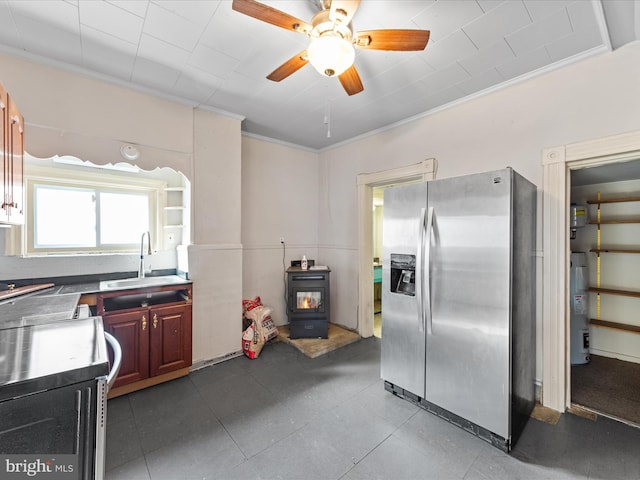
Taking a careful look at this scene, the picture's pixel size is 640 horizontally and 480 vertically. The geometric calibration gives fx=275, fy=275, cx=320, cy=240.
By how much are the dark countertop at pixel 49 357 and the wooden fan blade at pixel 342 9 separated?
1.80 metres

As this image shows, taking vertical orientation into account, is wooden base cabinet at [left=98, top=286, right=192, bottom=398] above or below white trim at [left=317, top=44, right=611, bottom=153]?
below

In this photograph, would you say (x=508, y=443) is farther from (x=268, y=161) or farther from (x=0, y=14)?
(x=0, y=14)

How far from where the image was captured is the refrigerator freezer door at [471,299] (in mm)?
1781

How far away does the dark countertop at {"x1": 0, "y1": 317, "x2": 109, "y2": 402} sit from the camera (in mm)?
837

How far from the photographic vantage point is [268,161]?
3887 mm

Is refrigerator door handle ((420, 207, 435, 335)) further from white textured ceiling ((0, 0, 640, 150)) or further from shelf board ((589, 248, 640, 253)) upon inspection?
shelf board ((589, 248, 640, 253))

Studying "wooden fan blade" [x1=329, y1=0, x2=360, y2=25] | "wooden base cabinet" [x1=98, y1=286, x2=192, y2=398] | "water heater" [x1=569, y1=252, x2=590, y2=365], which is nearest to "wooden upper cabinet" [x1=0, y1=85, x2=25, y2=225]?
"wooden base cabinet" [x1=98, y1=286, x2=192, y2=398]

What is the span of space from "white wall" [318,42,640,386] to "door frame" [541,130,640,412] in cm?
6

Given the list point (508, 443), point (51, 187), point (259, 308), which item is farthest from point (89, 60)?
point (508, 443)

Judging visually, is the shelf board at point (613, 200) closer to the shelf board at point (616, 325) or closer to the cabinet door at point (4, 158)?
the shelf board at point (616, 325)

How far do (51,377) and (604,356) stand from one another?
4.88 metres

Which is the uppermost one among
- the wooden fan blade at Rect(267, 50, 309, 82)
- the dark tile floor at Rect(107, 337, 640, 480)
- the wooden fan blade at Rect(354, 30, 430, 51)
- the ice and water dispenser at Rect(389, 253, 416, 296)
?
the wooden fan blade at Rect(267, 50, 309, 82)

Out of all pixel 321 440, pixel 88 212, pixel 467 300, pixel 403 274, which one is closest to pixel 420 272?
pixel 403 274

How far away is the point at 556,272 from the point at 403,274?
117cm
